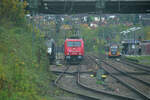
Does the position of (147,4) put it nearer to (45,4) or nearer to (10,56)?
(45,4)

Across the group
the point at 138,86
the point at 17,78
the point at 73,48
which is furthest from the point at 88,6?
the point at 17,78

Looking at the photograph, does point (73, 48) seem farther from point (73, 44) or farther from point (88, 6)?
point (88, 6)

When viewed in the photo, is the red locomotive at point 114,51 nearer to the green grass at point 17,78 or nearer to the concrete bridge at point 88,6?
the concrete bridge at point 88,6

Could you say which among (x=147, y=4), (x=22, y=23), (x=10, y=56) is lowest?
(x=10, y=56)

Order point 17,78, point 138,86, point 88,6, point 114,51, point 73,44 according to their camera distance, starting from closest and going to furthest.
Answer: point 17,78 < point 138,86 < point 88,6 < point 73,44 < point 114,51

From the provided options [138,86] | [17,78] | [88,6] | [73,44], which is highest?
[88,6]

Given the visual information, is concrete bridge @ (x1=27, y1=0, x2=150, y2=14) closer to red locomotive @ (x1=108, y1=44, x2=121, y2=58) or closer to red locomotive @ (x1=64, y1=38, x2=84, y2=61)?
red locomotive @ (x1=64, y1=38, x2=84, y2=61)

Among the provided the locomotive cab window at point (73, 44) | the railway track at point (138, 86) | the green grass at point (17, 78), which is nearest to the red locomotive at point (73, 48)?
the locomotive cab window at point (73, 44)

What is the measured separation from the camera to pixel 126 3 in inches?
930

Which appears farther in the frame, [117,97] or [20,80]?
[117,97]

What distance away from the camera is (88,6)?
82.8 feet

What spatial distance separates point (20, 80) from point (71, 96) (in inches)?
126

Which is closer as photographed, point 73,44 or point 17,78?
point 17,78

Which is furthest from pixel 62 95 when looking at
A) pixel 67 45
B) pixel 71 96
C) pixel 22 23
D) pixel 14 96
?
pixel 67 45
